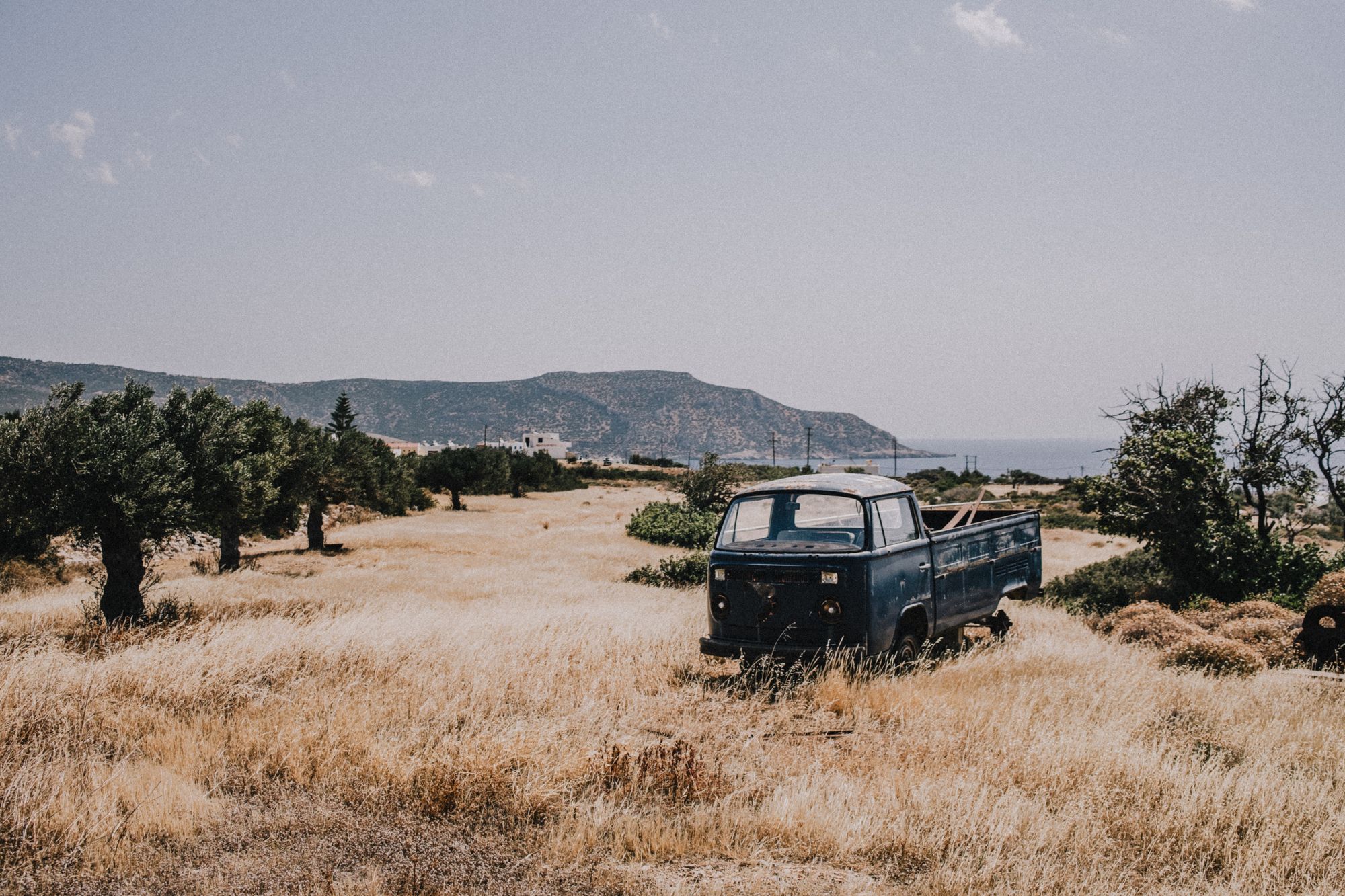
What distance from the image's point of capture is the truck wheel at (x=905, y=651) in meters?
8.66

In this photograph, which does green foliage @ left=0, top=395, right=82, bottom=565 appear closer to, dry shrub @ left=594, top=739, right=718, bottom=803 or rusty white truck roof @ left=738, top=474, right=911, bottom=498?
rusty white truck roof @ left=738, top=474, right=911, bottom=498

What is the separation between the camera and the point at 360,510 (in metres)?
49.3

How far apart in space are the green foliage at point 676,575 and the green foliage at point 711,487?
1884 cm

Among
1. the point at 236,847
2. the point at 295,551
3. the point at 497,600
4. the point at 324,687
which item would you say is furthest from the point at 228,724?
the point at 295,551

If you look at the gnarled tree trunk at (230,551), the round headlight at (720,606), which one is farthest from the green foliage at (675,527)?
the round headlight at (720,606)

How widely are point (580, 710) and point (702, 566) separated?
55.3 ft

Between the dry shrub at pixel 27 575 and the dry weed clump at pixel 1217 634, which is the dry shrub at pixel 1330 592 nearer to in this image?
the dry weed clump at pixel 1217 634

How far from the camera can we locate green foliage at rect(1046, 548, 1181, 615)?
17453mm

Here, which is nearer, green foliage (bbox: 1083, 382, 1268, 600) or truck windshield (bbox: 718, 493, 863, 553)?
truck windshield (bbox: 718, 493, 863, 553)

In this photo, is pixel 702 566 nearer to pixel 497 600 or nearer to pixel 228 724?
pixel 497 600

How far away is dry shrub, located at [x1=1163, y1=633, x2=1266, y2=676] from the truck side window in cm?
406

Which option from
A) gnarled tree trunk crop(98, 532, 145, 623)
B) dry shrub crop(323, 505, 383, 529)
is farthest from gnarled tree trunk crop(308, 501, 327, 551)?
gnarled tree trunk crop(98, 532, 145, 623)

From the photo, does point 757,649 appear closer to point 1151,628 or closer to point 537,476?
point 1151,628

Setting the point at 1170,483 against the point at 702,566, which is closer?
the point at 1170,483
